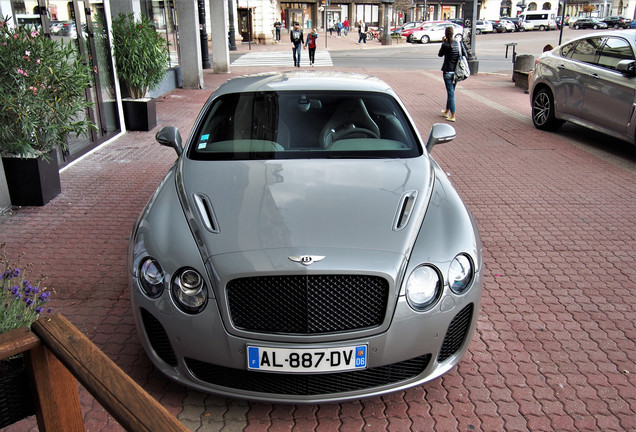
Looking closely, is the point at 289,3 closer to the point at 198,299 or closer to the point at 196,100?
the point at 196,100

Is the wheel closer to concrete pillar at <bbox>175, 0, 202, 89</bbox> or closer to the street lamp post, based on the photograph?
concrete pillar at <bbox>175, 0, 202, 89</bbox>

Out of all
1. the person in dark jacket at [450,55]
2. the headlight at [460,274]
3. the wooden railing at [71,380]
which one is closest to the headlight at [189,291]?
the wooden railing at [71,380]

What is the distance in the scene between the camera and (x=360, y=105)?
4.65m

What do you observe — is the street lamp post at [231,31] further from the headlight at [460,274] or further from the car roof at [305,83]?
the headlight at [460,274]

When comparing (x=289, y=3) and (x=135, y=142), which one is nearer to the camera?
(x=135, y=142)

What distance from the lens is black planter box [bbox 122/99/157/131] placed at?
432 inches

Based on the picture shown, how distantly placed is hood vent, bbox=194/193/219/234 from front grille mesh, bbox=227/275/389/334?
0.43 metres

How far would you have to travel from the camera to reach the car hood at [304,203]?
3.00 m

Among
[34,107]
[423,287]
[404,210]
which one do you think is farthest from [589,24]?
[423,287]

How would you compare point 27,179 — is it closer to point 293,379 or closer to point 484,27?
point 293,379

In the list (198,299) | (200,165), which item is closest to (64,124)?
(200,165)

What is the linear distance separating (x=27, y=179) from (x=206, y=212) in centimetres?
417

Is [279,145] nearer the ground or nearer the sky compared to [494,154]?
nearer the sky

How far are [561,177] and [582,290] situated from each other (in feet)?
12.1
